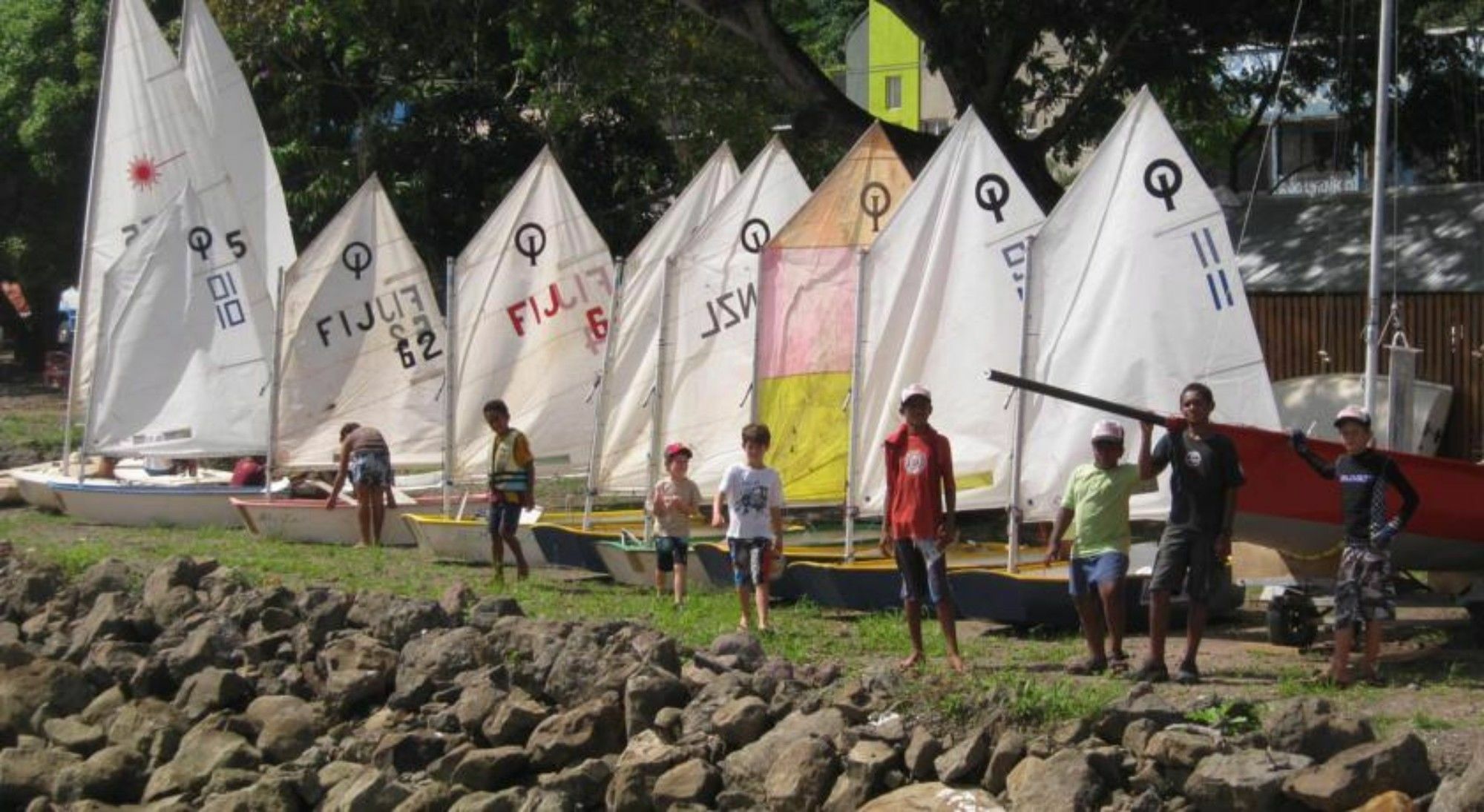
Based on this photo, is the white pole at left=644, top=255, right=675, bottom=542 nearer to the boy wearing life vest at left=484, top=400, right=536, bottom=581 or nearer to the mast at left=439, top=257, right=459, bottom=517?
→ the boy wearing life vest at left=484, top=400, right=536, bottom=581

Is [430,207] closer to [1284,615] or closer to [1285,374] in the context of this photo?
[1285,374]

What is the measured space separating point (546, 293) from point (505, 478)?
16.3 feet

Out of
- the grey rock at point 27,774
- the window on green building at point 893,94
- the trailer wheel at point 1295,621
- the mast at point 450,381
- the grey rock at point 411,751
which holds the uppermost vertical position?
the window on green building at point 893,94

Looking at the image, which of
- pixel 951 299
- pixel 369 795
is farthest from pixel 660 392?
pixel 369 795

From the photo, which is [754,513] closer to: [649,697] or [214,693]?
[649,697]

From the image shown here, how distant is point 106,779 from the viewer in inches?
665

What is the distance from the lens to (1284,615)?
15.3m

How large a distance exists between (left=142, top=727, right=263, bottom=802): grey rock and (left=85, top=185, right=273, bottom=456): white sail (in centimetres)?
1009

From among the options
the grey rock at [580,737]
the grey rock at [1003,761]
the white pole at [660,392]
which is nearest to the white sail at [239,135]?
the white pole at [660,392]

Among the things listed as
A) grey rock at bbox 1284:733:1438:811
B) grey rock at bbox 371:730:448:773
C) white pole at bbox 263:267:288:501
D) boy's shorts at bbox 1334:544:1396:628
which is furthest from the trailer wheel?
white pole at bbox 263:267:288:501

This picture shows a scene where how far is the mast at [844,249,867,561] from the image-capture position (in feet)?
60.5

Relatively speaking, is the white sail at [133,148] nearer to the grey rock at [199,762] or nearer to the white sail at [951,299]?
the grey rock at [199,762]

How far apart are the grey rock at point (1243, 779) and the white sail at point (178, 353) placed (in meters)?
17.2

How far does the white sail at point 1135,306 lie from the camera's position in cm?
1652
